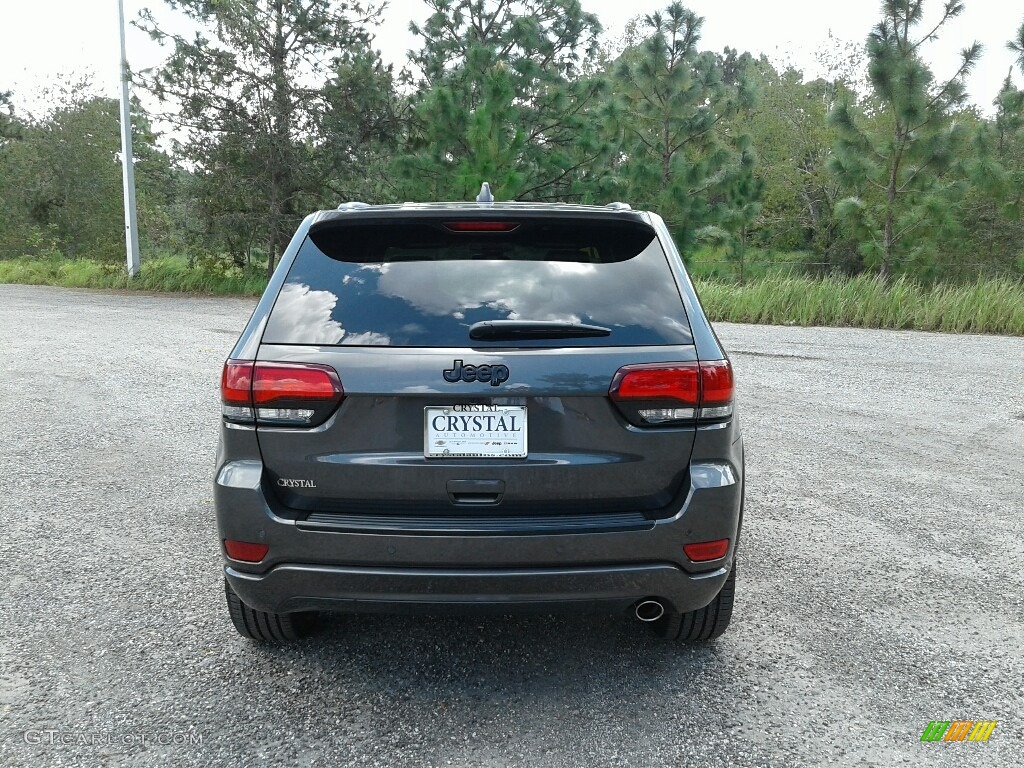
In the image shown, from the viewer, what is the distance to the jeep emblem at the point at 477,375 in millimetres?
2412

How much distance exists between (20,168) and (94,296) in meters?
12.1

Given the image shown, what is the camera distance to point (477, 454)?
2.44 metres

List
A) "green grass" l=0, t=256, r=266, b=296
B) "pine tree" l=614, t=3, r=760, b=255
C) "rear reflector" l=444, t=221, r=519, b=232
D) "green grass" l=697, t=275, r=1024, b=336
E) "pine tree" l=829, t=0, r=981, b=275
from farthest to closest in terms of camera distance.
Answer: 1. "green grass" l=0, t=256, r=266, b=296
2. "pine tree" l=614, t=3, r=760, b=255
3. "pine tree" l=829, t=0, r=981, b=275
4. "green grass" l=697, t=275, r=1024, b=336
5. "rear reflector" l=444, t=221, r=519, b=232

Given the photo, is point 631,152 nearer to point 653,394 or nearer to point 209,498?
point 209,498

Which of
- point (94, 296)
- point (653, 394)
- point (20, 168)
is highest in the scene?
point (20, 168)

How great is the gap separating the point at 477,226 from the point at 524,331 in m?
0.49

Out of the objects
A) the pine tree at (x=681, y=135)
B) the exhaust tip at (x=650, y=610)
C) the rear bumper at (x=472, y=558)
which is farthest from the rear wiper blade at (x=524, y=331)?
the pine tree at (x=681, y=135)

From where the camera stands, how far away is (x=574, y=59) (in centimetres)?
2191

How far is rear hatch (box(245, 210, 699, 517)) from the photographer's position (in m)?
2.43

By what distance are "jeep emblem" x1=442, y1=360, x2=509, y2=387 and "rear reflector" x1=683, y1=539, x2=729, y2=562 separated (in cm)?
79

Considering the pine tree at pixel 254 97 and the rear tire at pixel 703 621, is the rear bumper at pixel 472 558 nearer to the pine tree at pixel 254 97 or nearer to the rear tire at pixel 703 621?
the rear tire at pixel 703 621

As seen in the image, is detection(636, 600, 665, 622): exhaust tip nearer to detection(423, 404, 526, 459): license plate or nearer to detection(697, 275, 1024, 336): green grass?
detection(423, 404, 526, 459): license plate

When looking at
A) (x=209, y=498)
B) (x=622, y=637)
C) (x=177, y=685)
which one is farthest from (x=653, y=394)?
(x=209, y=498)

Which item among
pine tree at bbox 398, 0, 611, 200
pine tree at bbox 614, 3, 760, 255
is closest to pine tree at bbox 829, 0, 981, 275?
pine tree at bbox 614, 3, 760, 255
